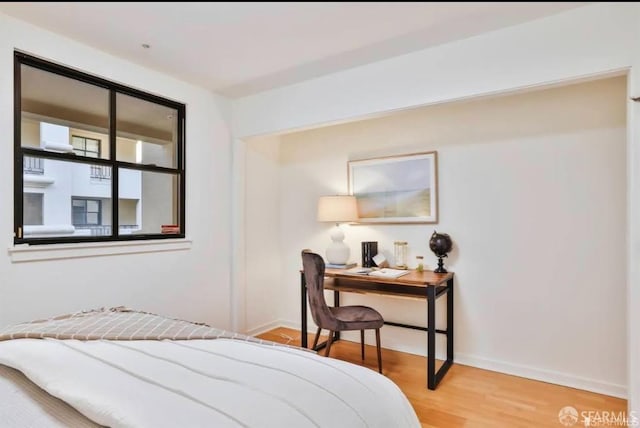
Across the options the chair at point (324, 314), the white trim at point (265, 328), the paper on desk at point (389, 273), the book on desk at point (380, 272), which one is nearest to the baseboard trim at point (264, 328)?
the white trim at point (265, 328)

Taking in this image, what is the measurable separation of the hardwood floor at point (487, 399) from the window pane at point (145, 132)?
2356mm

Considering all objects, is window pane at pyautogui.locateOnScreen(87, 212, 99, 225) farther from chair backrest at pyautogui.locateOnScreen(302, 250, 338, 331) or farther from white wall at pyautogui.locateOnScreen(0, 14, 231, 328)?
chair backrest at pyautogui.locateOnScreen(302, 250, 338, 331)

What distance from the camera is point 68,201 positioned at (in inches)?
91.7

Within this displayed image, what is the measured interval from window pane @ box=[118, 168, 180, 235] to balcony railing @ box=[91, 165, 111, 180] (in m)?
0.08

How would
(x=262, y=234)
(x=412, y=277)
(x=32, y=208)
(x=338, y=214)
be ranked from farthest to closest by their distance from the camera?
(x=262, y=234)
(x=338, y=214)
(x=412, y=277)
(x=32, y=208)

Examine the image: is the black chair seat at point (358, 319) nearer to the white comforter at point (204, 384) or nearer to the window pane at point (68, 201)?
the white comforter at point (204, 384)

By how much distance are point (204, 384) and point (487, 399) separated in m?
2.00

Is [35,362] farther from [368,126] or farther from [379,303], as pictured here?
[368,126]

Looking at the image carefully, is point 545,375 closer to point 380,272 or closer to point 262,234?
point 380,272

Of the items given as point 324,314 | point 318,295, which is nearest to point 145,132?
point 318,295

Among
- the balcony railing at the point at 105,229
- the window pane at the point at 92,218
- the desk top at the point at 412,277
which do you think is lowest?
the desk top at the point at 412,277

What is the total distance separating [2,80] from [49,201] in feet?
2.33

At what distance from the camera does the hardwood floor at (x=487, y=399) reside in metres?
2.07

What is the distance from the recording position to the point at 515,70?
2.04 m
